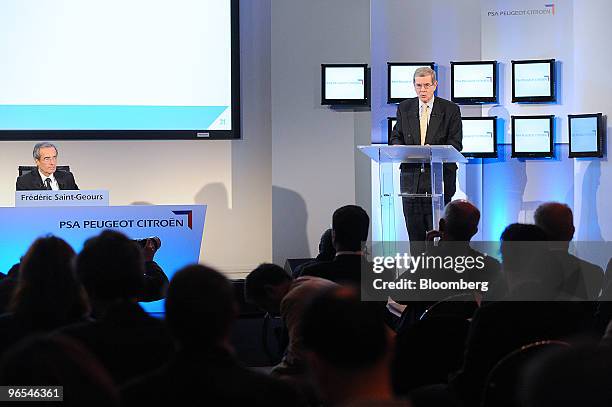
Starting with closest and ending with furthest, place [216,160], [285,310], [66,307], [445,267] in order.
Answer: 1. [66,307]
2. [285,310]
3. [445,267]
4. [216,160]

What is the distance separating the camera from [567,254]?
10.7 ft

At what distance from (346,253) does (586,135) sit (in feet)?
14.2

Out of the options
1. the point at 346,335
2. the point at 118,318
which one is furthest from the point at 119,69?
the point at 346,335

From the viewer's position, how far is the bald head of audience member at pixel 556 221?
353 centimetres

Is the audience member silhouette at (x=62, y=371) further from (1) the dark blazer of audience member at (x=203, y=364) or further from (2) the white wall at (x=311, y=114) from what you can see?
(2) the white wall at (x=311, y=114)

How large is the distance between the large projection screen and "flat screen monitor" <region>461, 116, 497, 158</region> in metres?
2.19

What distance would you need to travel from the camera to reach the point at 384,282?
3.78m

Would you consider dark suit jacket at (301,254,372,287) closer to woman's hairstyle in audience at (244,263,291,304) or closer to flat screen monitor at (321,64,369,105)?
woman's hairstyle in audience at (244,263,291,304)

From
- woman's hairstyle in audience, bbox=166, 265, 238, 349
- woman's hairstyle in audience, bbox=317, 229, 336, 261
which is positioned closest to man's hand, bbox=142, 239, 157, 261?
woman's hairstyle in audience, bbox=317, 229, 336, 261

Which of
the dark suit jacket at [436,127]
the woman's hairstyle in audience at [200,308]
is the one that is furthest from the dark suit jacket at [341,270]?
the dark suit jacket at [436,127]

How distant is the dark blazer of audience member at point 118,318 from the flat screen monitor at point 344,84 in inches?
186

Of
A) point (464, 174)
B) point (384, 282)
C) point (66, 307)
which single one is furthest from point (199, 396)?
point (464, 174)

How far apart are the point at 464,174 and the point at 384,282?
4194 mm

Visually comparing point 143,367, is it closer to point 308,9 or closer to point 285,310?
point 285,310
